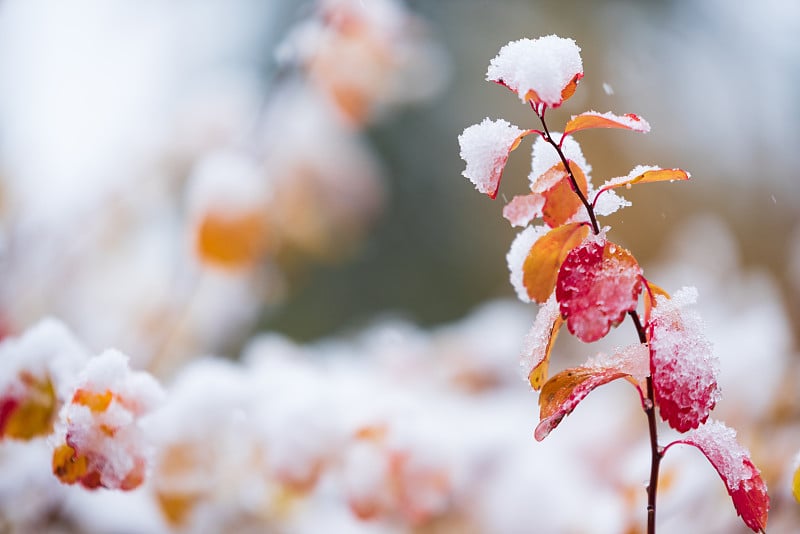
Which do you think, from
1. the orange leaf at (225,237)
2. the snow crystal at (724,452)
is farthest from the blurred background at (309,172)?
the snow crystal at (724,452)

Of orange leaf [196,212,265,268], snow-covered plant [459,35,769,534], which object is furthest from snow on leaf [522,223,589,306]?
orange leaf [196,212,265,268]

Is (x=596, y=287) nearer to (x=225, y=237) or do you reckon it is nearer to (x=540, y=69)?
(x=540, y=69)

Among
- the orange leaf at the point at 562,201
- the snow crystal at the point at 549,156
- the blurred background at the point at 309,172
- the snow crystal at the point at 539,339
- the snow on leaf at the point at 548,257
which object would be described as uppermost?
the blurred background at the point at 309,172

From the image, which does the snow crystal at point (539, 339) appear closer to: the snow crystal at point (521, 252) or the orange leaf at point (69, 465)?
the snow crystal at point (521, 252)

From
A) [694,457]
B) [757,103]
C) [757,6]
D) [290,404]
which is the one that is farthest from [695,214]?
[290,404]

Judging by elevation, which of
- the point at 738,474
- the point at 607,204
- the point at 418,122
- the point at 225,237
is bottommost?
the point at 738,474

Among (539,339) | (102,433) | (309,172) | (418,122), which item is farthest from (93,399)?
(418,122)
